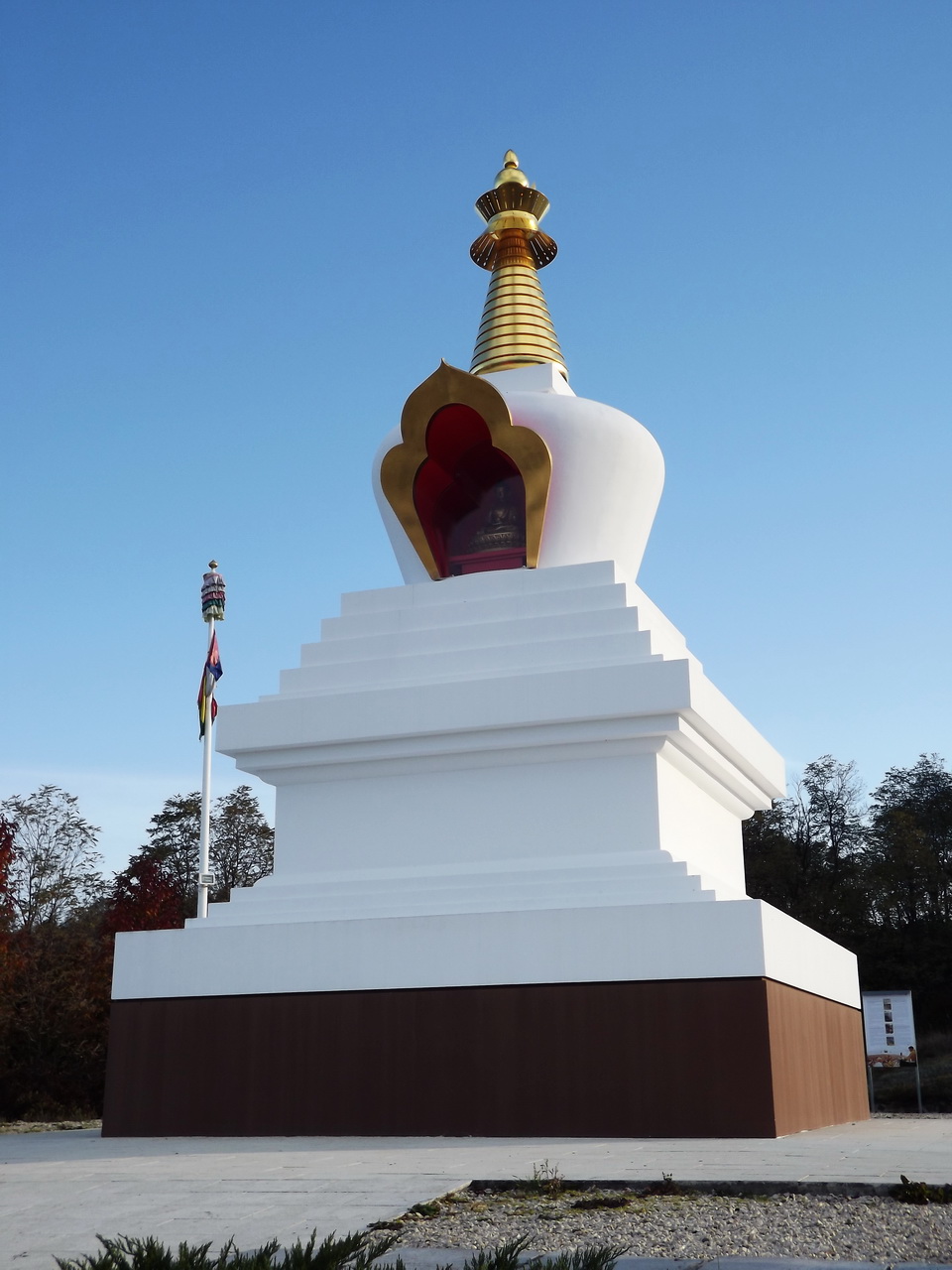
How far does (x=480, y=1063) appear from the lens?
907 cm

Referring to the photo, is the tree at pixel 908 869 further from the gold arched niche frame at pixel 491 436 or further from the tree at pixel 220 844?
the gold arched niche frame at pixel 491 436

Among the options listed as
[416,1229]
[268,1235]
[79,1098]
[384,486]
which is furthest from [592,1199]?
[79,1098]

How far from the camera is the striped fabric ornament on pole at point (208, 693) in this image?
14.5 meters

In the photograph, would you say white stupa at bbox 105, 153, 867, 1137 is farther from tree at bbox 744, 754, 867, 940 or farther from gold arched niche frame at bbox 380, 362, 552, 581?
tree at bbox 744, 754, 867, 940

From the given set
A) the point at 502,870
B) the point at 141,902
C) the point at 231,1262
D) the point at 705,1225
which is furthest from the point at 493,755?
the point at 141,902

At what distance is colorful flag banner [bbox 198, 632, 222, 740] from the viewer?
1502 cm

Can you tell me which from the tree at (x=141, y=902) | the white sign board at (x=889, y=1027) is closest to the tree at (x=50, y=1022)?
the tree at (x=141, y=902)

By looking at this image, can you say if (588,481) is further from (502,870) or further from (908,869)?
(908,869)

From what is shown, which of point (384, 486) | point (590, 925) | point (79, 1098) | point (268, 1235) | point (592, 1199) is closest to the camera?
point (268, 1235)

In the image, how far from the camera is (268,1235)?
16.2 ft

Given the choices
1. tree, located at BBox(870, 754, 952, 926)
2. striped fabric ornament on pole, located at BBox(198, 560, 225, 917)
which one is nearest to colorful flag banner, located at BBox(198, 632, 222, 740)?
striped fabric ornament on pole, located at BBox(198, 560, 225, 917)

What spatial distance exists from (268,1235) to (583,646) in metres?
6.48

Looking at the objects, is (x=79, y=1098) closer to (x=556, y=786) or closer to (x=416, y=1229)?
(x=556, y=786)

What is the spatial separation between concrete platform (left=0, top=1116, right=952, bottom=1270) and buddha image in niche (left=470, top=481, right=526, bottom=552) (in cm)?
550
